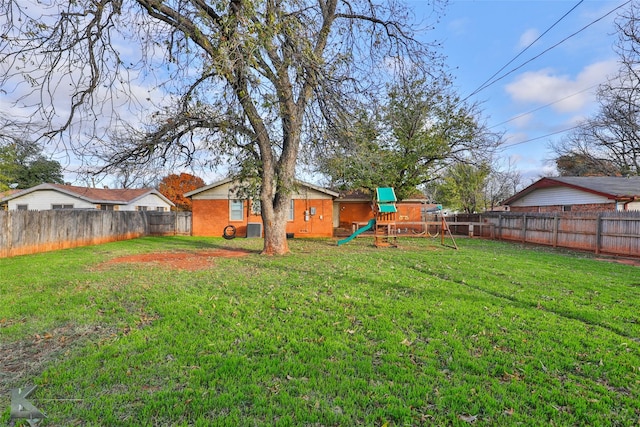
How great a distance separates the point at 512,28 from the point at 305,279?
1132 centimetres

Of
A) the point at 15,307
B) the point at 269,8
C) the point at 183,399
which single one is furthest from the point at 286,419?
the point at 269,8

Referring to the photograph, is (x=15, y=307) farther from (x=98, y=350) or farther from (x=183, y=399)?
(x=183, y=399)

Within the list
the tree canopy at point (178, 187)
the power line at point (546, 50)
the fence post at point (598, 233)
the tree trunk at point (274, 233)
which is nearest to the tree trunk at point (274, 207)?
the tree trunk at point (274, 233)

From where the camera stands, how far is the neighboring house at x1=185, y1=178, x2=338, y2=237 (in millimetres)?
19734

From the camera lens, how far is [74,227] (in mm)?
14039

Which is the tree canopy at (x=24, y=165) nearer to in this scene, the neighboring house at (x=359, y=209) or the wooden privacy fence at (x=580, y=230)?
the wooden privacy fence at (x=580, y=230)

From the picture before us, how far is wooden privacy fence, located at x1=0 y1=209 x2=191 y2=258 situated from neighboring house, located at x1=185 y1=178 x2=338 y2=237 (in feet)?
6.21

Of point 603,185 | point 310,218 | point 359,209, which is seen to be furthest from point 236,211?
point 603,185

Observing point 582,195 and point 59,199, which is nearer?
point 582,195

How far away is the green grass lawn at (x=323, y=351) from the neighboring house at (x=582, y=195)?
408 inches

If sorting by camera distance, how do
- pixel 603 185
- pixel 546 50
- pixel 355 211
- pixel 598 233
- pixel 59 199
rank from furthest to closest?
pixel 355 211
pixel 59 199
pixel 603 185
pixel 546 50
pixel 598 233

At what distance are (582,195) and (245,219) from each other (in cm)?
1806

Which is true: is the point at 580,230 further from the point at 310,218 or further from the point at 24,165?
the point at 24,165

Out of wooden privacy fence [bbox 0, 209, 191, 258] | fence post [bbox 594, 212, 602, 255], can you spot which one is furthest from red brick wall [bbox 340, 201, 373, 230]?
fence post [bbox 594, 212, 602, 255]
